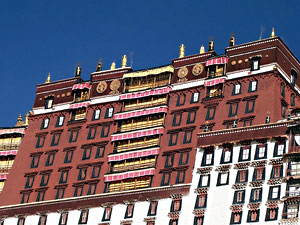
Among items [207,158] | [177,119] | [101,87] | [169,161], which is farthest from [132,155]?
[101,87]

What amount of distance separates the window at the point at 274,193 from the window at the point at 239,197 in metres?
4.33

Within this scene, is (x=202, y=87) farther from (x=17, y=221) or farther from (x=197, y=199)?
(x=17, y=221)

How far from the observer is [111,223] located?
13812cm

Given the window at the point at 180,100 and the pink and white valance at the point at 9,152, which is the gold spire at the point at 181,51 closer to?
the window at the point at 180,100

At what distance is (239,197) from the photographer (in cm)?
12550

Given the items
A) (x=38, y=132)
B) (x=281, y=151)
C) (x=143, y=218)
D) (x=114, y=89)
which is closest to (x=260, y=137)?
(x=281, y=151)

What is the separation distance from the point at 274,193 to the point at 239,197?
5593 mm

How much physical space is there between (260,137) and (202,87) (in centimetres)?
1847

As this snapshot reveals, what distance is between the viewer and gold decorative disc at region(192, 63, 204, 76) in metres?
144

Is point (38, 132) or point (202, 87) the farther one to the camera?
point (38, 132)

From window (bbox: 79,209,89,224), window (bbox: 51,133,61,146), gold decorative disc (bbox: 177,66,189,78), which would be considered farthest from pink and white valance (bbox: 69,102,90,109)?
window (bbox: 79,209,89,224)

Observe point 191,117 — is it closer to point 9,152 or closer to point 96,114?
point 96,114

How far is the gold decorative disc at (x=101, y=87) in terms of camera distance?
155m

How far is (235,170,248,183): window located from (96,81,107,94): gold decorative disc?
37.4 m
